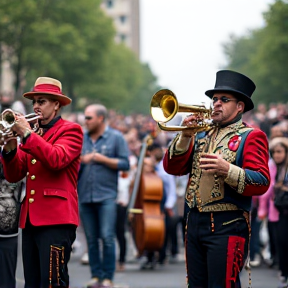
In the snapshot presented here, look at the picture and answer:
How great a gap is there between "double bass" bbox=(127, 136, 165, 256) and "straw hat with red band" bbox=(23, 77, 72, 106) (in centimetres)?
504

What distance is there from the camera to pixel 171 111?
6562mm

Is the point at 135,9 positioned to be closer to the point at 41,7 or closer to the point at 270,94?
the point at 270,94

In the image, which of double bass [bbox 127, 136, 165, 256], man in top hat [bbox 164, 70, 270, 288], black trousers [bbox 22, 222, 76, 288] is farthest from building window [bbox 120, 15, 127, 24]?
man in top hat [bbox 164, 70, 270, 288]

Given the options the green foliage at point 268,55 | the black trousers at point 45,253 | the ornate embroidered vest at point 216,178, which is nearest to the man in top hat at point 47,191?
the black trousers at point 45,253

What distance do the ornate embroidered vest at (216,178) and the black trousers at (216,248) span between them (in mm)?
67

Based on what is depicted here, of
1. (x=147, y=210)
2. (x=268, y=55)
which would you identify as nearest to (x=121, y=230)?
(x=147, y=210)

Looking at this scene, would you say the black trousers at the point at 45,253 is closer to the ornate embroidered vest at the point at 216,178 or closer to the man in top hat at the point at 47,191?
the man in top hat at the point at 47,191

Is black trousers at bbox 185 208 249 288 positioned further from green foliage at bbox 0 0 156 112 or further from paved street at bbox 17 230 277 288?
green foliage at bbox 0 0 156 112

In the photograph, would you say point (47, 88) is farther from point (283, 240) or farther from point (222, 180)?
point (283, 240)

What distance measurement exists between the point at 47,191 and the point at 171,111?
1231 millimetres

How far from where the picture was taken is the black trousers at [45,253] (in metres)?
6.96

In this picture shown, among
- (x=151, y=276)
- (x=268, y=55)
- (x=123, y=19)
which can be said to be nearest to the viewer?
(x=151, y=276)

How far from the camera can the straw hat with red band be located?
730 cm

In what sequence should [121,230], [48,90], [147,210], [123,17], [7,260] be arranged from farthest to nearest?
[123,17], [121,230], [147,210], [7,260], [48,90]
